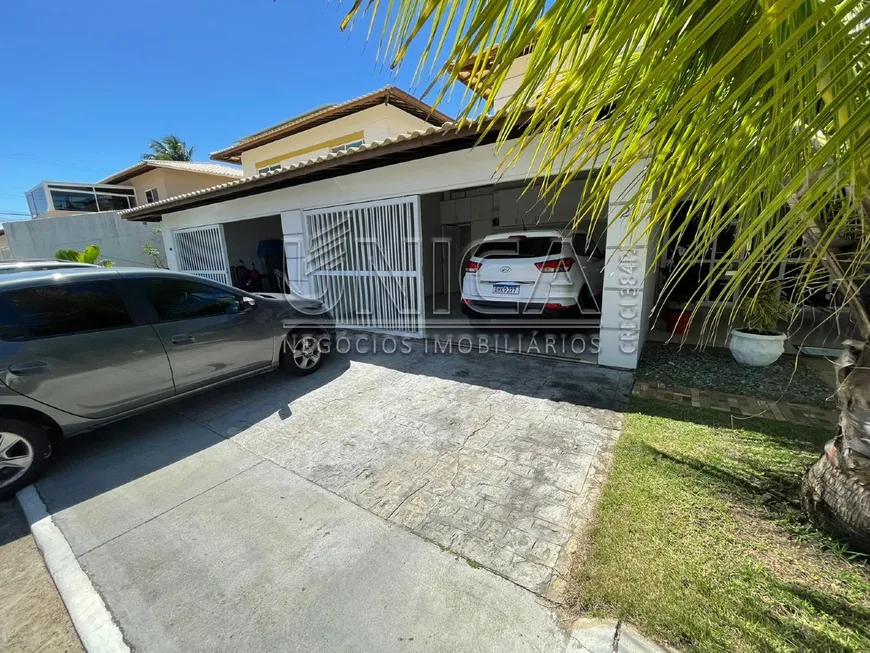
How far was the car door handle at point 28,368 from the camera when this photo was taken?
8.61 ft

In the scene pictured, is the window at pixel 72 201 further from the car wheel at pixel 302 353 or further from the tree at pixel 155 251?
the car wheel at pixel 302 353

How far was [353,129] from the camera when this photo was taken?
10562 mm

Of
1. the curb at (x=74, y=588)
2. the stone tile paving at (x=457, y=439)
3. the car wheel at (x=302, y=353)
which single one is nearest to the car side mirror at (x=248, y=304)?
the car wheel at (x=302, y=353)

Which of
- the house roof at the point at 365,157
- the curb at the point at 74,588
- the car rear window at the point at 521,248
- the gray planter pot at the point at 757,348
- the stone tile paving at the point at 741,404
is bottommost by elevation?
the curb at the point at 74,588

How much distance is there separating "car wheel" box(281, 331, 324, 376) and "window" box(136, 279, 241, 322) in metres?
0.82

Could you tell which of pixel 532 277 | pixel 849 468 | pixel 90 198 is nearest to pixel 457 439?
pixel 849 468

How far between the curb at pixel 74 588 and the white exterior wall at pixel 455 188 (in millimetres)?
3425

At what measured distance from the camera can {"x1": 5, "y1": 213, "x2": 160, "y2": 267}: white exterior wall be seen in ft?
43.2

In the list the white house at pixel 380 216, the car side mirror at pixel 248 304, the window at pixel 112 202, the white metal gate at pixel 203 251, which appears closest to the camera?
the car side mirror at pixel 248 304

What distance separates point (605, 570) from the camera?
6.05 feet

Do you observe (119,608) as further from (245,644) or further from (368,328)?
(368,328)

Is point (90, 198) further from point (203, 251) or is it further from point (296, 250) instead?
point (296, 250)

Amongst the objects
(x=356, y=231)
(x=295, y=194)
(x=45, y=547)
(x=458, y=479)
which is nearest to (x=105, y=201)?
(x=295, y=194)

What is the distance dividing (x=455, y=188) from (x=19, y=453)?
5.33 m
